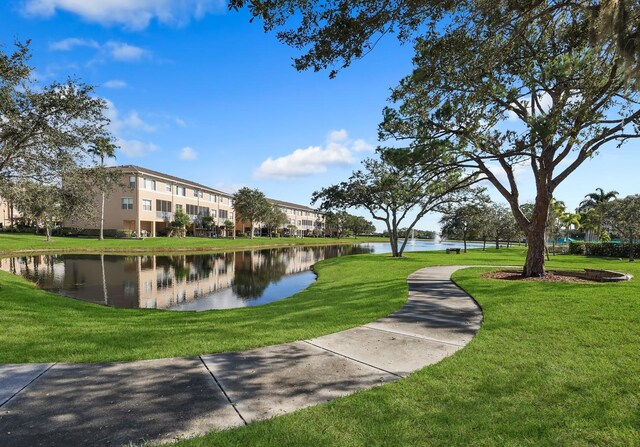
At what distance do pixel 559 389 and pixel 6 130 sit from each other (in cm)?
1555

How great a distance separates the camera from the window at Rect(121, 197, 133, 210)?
54844mm

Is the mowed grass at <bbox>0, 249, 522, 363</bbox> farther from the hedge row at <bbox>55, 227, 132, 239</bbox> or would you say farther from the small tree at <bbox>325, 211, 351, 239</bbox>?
the small tree at <bbox>325, 211, 351, 239</bbox>

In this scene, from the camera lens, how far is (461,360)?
5.55 meters

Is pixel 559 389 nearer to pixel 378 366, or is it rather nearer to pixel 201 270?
pixel 378 366

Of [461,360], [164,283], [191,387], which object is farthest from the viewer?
[164,283]

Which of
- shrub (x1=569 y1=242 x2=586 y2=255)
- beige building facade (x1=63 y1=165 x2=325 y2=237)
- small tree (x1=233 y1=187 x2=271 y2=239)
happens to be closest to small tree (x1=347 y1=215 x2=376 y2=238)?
small tree (x1=233 y1=187 x2=271 y2=239)

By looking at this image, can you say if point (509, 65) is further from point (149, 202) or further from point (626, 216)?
point (149, 202)

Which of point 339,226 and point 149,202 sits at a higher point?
point 149,202

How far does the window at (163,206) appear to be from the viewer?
59.1 meters

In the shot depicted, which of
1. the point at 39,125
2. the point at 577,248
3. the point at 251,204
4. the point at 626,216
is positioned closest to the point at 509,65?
the point at 39,125

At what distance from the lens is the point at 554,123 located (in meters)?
10.5

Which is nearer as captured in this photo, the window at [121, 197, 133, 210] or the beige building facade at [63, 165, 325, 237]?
the beige building facade at [63, 165, 325, 237]

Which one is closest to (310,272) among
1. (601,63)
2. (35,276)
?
Result: (35,276)

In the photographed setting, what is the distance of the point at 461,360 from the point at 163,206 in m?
61.6
